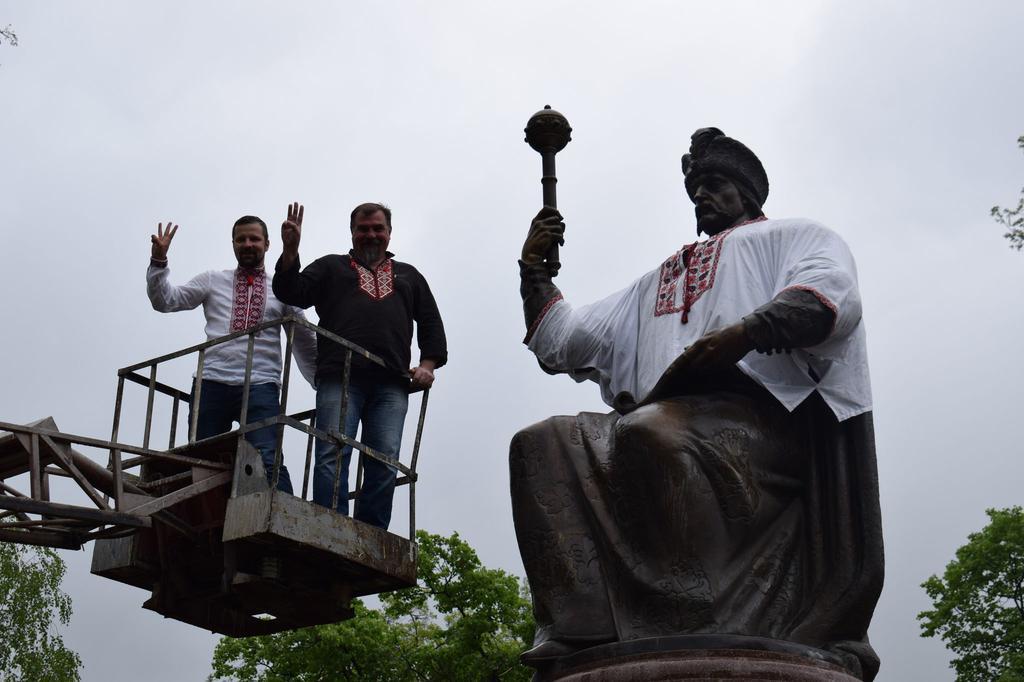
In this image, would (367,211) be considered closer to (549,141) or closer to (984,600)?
(549,141)

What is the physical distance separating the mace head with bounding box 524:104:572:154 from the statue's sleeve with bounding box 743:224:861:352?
4.54 ft

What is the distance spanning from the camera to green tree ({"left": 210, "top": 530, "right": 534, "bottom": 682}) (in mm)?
21234

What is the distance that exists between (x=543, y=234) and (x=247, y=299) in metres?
2.46

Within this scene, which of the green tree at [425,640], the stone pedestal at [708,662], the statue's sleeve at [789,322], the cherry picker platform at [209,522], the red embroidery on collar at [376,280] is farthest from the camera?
the green tree at [425,640]

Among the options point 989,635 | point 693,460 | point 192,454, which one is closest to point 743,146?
point 693,460

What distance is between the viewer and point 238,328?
864cm

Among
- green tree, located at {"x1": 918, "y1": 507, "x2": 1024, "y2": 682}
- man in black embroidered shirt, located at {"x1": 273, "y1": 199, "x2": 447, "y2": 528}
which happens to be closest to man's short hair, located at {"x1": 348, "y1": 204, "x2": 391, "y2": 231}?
man in black embroidered shirt, located at {"x1": 273, "y1": 199, "x2": 447, "y2": 528}

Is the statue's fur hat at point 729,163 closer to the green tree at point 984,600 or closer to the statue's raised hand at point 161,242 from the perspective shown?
the statue's raised hand at point 161,242

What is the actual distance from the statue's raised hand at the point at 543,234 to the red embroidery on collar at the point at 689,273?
1.74ft

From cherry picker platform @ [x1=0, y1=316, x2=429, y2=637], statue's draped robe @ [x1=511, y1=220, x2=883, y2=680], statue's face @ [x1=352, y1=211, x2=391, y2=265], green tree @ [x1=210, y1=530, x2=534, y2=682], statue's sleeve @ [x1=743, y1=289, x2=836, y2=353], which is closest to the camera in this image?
statue's draped robe @ [x1=511, y1=220, x2=883, y2=680]

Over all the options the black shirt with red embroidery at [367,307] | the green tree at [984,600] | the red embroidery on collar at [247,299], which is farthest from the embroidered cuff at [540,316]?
the green tree at [984,600]

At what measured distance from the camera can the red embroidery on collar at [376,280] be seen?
8.58 metres

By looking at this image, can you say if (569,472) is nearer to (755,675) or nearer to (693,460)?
(693,460)

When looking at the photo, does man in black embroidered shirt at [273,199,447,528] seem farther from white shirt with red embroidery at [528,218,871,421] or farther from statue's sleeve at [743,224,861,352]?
statue's sleeve at [743,224,861,352]
